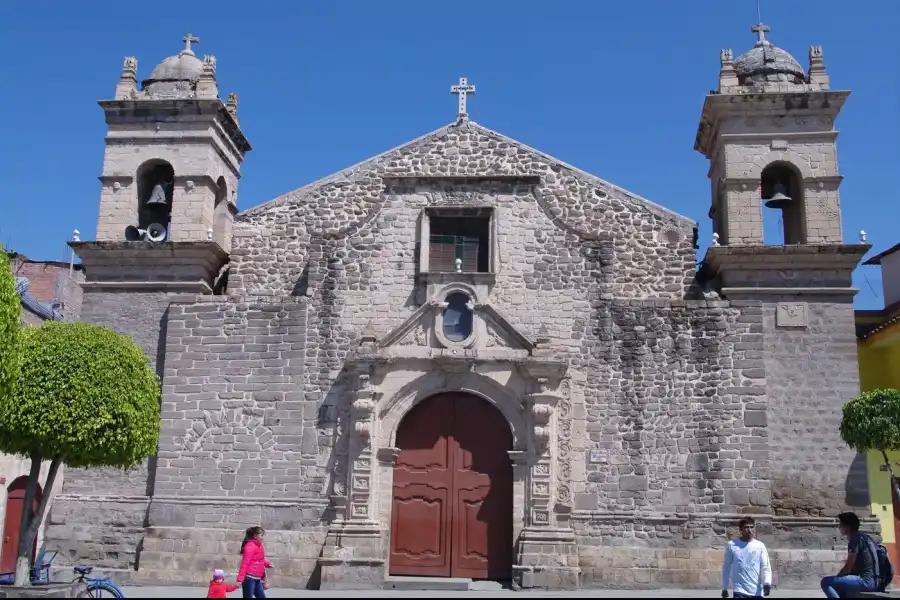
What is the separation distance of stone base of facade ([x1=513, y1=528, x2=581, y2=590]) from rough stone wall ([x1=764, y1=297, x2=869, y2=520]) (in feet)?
11.1

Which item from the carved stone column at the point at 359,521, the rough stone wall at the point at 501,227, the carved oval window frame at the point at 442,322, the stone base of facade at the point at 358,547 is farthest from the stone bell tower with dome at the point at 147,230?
the carved oval window frame at the point at 442,322

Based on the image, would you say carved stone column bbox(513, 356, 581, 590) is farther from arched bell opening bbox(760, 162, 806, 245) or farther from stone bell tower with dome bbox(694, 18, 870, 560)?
arched bell opening bbox(760, 162, 806, 245)

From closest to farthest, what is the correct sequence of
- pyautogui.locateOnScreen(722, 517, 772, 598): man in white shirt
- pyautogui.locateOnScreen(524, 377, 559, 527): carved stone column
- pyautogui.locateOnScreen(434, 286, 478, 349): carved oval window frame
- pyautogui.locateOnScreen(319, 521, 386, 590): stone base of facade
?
pyautogui.locateOnScreen(722, 517, 772, 598): man in white shirt
pyautogui.locateOnScreen(319, 521, 386, 590): stone base of facade
pyautogui.locateOnScreen(524, 377, 559, 527): carved stone column
pyautogui.locateOnScreen(434, 286, 478, 349): carved oval window frame

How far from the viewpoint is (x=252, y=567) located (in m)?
11.9

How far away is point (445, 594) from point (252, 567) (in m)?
3.79

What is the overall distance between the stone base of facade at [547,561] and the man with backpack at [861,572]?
5371 millimetres

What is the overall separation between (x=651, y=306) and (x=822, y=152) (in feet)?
13.9

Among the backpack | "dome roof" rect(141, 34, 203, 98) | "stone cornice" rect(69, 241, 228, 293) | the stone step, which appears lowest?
the stone step

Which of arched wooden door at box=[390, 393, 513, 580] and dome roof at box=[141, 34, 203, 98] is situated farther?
dome roof at box=[141, 34, 203, 98]

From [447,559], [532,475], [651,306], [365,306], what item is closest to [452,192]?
[365,306]

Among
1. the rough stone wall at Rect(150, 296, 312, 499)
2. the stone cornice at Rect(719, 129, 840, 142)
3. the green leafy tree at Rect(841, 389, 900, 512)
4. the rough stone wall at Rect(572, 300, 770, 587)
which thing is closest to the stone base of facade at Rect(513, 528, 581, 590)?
the rough stone wall at Rect(572, 300, 770, 587)

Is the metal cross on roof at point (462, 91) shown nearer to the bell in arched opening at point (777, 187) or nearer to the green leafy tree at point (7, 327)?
the bell in arched opening at point (777, 187)

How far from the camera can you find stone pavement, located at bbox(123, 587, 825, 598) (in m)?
14.3

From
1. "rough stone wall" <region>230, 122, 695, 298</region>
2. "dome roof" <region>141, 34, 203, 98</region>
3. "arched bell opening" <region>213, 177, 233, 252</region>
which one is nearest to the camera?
"rough stone wall" <region>230, 122, 695, 298</region>
